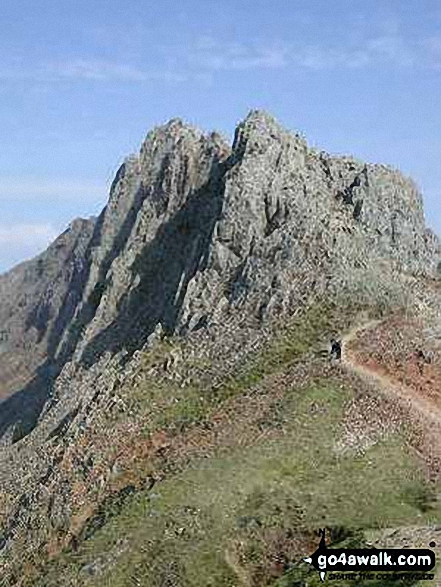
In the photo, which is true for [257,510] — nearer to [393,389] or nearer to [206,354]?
[393,389]

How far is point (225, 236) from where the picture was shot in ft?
224

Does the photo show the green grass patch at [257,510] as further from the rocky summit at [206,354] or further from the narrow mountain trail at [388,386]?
the narrow mountain trail at [388,386]

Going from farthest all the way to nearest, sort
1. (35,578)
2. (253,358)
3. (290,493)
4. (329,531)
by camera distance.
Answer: (253,358), (35,578), (290,493), (329,531)

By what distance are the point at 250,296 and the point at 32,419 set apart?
1073 inches

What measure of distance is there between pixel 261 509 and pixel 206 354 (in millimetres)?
19259

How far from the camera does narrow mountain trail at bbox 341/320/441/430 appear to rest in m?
48.9

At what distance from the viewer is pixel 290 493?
138ft

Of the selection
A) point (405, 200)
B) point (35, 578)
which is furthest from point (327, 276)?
point (35, 578)

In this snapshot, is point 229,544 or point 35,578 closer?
point 229,544

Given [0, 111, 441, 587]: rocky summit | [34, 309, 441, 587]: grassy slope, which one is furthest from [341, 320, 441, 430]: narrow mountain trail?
[34, 309, 441, 587]: grassy slope

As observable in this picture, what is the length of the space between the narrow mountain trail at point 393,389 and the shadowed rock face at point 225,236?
7948 mm

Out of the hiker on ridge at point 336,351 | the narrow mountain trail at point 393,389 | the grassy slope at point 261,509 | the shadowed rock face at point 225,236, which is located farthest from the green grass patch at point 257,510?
the shadowed rock face at point 225,236

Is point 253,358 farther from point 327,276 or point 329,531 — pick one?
point 329,531

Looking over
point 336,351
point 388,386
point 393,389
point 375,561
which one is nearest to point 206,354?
point 336,351
